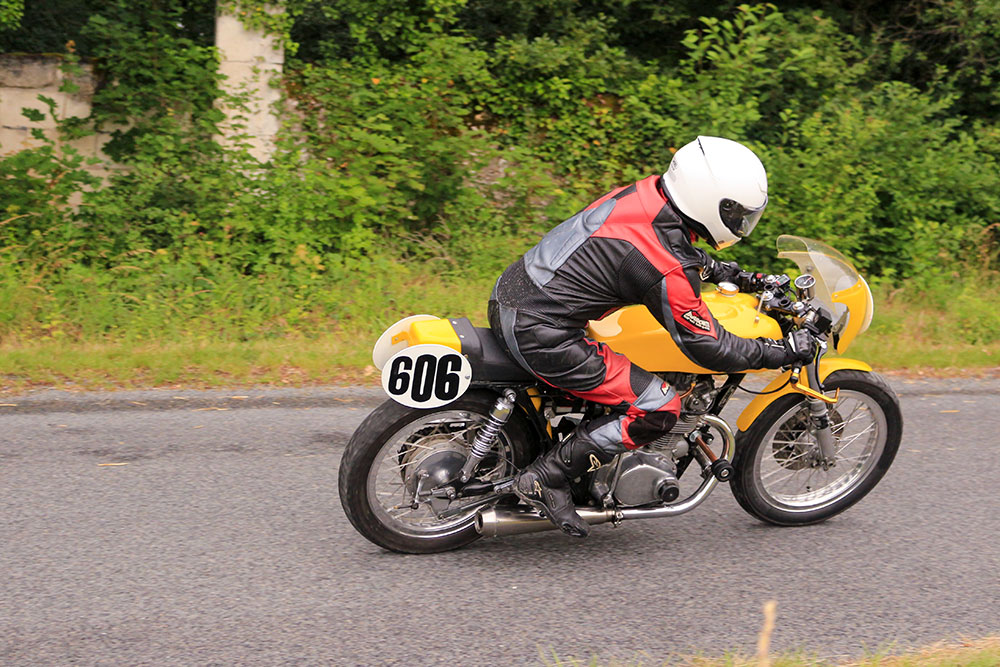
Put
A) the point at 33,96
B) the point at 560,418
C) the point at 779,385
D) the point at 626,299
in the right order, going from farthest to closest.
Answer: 1. the point at 33,96
2. the point at 779,385
3. the point at 560,418
4. the point at 626,299

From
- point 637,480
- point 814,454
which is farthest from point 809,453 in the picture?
point 637,480

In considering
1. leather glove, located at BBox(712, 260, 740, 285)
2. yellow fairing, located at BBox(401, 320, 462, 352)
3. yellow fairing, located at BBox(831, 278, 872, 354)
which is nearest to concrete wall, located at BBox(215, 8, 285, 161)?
yellow fairing, located at BBox(401, 320, 462, 352)

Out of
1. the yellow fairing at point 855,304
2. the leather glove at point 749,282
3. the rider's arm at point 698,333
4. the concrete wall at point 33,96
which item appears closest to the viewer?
the rider's arm at point 698,333

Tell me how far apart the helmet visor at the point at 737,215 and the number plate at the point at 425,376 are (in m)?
1.18

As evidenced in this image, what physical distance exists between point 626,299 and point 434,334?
0.79m

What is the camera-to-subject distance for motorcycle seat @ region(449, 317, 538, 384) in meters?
4.21

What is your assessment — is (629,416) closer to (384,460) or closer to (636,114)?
(384,460)

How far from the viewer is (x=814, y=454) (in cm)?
477

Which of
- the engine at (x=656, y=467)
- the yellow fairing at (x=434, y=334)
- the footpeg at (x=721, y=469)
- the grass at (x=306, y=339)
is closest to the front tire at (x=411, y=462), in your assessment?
the yellow fairing at (x=434, y=334)

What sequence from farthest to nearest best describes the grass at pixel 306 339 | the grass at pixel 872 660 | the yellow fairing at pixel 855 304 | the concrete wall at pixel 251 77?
the concrete wall at pixel 251 77 < the grass at pixel 306 339 < the yellow fairing at pixel 855 304 < the grass at pixel 872 660

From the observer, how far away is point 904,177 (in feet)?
35.8

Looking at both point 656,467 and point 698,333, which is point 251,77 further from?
point 698,333

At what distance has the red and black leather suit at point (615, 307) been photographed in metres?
3.96

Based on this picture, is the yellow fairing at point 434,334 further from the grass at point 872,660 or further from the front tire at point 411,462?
the grass at point 872,660
